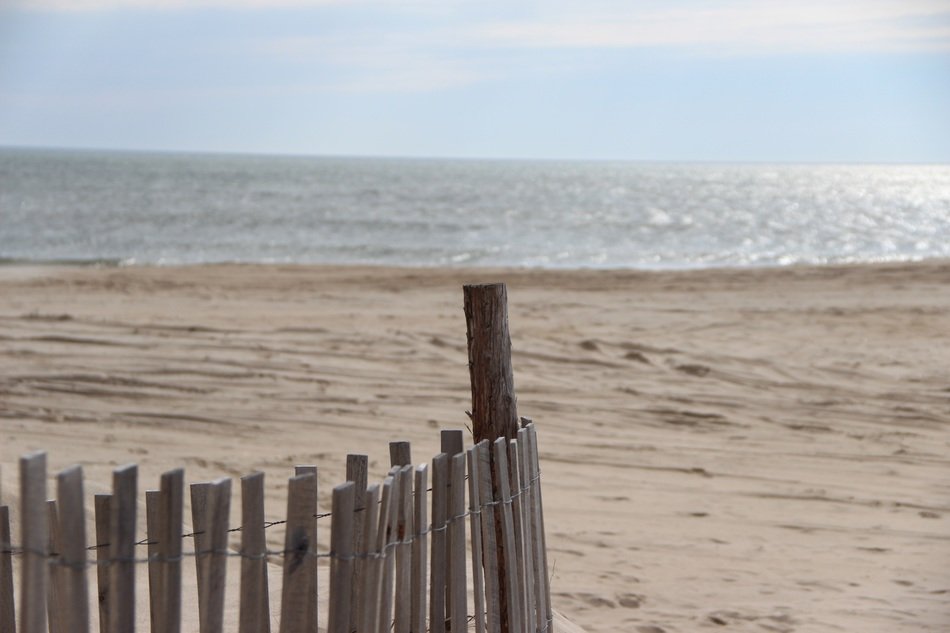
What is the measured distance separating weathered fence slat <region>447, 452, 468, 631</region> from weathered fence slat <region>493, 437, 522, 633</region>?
0.17m

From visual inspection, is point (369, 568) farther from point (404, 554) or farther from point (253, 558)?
point (253, 558)

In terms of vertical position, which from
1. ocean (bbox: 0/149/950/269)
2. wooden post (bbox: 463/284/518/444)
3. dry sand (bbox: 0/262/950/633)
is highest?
ocean (bbox: 0/149/950/269)

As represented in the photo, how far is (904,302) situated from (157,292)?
10.7 meters

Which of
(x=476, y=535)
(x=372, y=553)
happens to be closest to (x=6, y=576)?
(x=372, y=553)

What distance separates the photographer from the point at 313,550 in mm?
2459

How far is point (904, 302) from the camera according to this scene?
13.9m

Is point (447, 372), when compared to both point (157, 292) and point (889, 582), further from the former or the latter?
point (157, 292)

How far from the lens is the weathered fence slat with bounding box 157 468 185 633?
7.10ft

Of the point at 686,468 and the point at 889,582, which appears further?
the point at 686,468

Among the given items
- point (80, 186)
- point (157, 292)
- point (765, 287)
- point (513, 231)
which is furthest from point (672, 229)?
point (80, 186)

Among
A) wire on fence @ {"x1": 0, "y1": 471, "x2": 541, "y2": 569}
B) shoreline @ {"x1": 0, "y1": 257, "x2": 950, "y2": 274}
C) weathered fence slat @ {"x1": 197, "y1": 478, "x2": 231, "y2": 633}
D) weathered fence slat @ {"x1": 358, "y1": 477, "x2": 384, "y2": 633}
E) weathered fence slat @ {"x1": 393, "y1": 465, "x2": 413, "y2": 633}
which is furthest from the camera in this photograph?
shoreline @ {"x1": 0, "y1": 257, "x2": 950, "y2": 274}

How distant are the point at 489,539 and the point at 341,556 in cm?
74

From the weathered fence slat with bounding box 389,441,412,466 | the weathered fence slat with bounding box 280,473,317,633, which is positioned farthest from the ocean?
the weathered fence slat with bounding box 280,473,317,633

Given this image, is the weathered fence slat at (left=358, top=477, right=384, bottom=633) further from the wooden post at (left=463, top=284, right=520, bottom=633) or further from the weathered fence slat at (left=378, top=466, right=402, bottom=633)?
the wooden post at (left=463, top=284, right=520, bottom=633)
